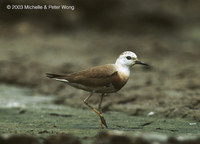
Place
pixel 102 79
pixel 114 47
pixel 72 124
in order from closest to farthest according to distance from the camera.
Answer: pixel 102 79, pixel 72 124, pixel 114 47

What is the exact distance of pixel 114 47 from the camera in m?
13.0

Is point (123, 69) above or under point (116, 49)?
under

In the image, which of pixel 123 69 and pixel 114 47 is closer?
pixel 123 69

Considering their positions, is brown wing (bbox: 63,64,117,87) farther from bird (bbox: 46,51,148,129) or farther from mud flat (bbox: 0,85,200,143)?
mud flat (bbox: 0,85,200,143)

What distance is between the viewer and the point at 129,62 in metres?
5.86

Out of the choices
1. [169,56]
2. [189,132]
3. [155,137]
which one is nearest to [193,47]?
[169,56]

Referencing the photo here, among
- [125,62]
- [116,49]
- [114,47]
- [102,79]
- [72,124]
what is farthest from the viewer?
[114,47]

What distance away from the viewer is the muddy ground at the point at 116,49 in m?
7.22

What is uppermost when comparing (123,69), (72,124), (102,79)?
(123,69)

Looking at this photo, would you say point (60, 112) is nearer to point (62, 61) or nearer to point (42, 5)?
point (62, 61)

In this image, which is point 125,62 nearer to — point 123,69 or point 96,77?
point 123,69

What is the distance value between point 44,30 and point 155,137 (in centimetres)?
1228

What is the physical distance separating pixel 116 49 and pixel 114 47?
0.27 m

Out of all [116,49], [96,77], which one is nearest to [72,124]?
[96,77]
